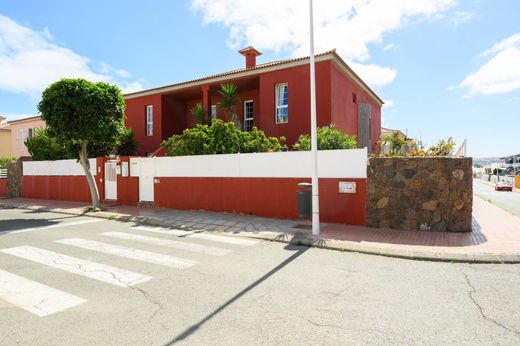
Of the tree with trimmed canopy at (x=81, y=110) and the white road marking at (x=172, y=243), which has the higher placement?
the tree with trimmed canopy at (x=81, y=110)

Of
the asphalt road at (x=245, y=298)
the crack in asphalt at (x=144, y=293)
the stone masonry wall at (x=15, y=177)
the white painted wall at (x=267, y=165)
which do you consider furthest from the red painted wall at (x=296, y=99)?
the stone masonry wall at (x=15, y=177)

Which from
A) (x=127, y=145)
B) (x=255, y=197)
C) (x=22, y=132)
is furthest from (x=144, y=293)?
(x=22, y=132)

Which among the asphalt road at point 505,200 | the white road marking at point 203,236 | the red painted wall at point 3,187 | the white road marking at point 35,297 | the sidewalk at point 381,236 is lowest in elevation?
the asphalt road at point 505,200

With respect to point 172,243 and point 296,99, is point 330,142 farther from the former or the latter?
point 172,243

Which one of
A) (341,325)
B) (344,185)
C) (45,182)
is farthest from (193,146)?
(45,182)

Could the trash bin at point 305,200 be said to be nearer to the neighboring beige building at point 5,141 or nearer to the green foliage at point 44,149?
the green foliage at point 44,149

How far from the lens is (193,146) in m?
12.9

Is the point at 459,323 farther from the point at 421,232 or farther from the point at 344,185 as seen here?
the point at 344,185

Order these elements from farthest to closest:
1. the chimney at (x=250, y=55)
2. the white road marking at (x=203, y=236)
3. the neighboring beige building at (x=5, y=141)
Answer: the neighboring beige building at (x=5, y=141)
the chimney at (x=250, y=55)
the white road marking at (x=203, y=236)

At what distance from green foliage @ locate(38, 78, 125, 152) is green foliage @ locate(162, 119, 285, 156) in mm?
3250

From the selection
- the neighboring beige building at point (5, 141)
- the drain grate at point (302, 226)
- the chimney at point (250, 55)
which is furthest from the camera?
the neighboring beige building at point (5, 141)

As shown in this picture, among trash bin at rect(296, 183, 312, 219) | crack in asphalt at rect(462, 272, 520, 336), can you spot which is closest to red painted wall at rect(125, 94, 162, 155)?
trash bin at rect(296, 183, 312, 219)

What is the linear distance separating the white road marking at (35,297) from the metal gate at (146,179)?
29.6 ft

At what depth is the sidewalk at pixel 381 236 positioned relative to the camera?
6.52 m
